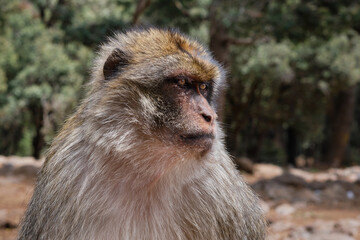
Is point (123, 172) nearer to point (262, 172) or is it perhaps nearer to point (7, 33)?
point (262, 172)

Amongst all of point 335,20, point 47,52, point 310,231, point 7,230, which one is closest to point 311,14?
point 335,20

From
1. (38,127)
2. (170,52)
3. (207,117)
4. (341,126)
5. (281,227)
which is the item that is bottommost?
(38,127)

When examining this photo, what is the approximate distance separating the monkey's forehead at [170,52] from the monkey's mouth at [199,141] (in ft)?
1.18

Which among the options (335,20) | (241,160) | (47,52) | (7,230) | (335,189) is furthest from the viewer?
(47,52)

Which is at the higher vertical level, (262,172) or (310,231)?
(310,231)

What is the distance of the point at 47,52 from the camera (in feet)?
52.9

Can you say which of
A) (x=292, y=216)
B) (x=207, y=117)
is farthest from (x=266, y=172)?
(x=207, y=117)

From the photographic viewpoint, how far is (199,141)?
7.29ft

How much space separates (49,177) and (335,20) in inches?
272

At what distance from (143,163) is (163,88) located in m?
0.41

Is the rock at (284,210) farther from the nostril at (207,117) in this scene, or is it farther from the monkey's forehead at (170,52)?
the nostril at (207,117)

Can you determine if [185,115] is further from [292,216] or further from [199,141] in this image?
[292,216]

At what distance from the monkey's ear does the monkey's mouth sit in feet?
1.97

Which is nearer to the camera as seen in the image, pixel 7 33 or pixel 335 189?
pixel 335 189
